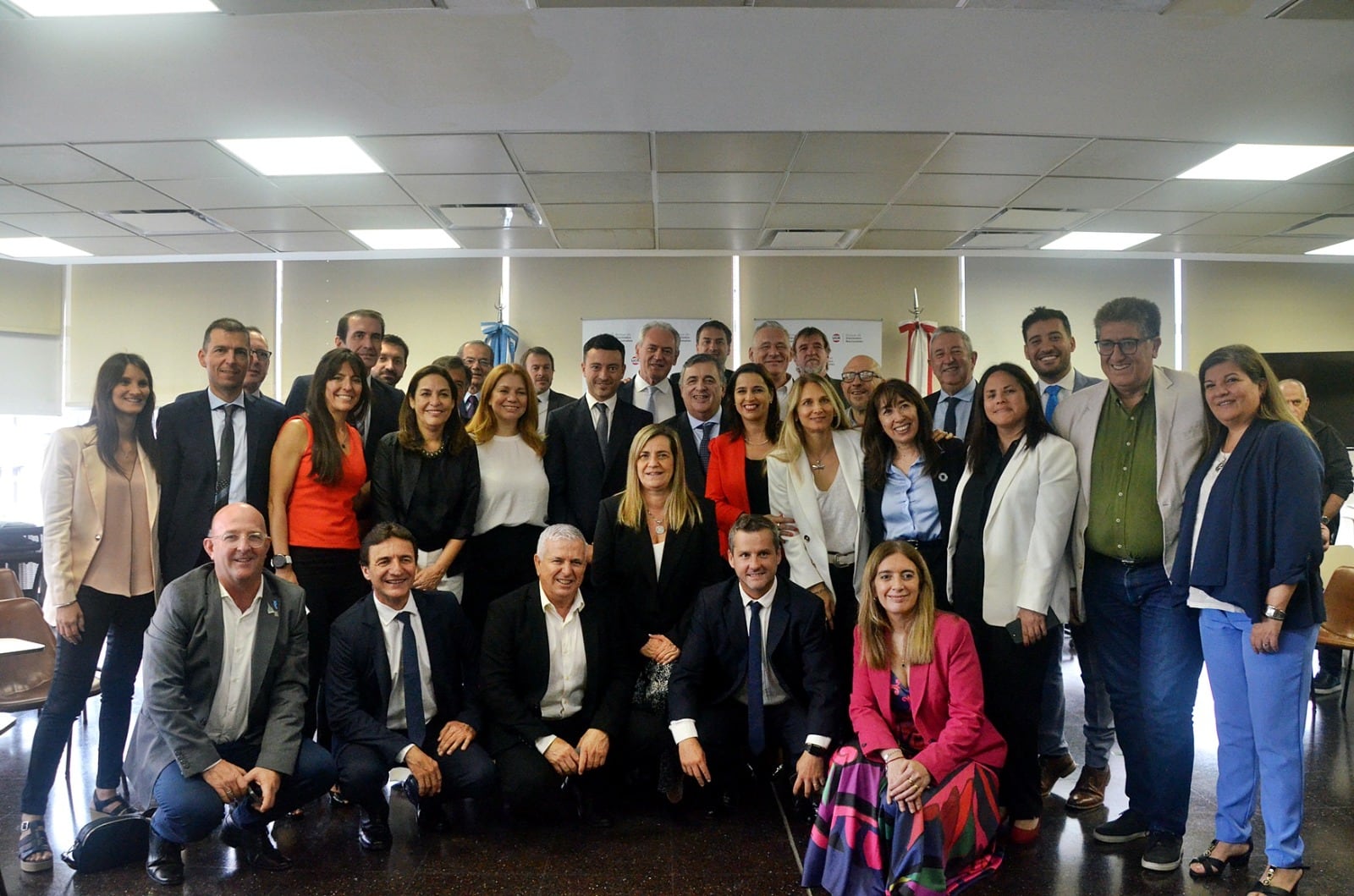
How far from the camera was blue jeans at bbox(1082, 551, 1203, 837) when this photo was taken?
2650 millimetres

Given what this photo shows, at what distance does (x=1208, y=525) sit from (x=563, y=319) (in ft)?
22.0

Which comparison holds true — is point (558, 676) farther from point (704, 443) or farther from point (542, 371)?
point (542, 371)

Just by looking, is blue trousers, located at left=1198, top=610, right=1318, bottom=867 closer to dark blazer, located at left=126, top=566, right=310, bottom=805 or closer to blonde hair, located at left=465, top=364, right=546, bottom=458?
blonde hair, located at left=465, top=364, right=546, bottom=458

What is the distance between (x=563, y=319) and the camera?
842 centimetres

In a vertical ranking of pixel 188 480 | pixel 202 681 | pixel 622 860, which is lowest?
pixel 622 860

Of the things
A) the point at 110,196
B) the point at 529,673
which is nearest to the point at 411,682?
the point at 529,673

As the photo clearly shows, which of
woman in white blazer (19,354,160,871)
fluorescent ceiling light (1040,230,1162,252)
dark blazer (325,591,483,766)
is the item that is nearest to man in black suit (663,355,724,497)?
dark blazer (325,591,483,766)

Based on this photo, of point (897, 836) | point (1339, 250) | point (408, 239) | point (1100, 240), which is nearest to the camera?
point (897, 836)

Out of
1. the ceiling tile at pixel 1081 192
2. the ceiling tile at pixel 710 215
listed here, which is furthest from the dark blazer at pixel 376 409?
the ceiling tile at pixel 1081 192

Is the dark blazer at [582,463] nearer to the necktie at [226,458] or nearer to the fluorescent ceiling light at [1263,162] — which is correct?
the necktie at [226,458]

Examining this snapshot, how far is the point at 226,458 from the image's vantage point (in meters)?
3.16

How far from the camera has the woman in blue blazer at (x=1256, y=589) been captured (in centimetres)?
236

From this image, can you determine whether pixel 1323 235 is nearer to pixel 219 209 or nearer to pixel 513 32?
pixel 513 32

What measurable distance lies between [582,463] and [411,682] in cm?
120
